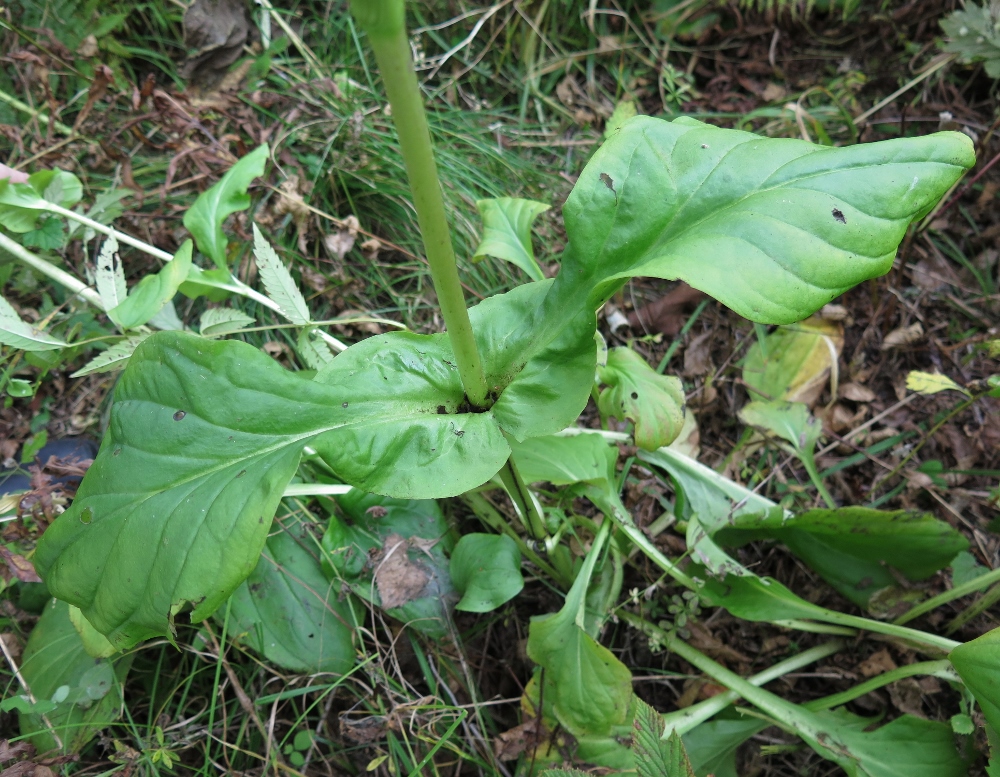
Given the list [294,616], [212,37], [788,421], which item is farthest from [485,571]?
[212,37]

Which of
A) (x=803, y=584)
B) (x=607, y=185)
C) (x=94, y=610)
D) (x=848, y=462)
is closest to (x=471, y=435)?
(x=607, y=185)

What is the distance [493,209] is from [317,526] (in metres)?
0.95

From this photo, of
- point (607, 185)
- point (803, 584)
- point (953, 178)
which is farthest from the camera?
point (803, 584)

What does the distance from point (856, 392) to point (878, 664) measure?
82 centimetres

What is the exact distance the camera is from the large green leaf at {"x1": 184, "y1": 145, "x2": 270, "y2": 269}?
5.53 feet

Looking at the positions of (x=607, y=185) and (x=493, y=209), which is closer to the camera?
(x=607, y=185)

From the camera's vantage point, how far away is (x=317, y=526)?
1.74 metres

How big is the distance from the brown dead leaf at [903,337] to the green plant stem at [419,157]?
1.62 m

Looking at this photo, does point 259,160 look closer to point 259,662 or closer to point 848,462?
point 259,662

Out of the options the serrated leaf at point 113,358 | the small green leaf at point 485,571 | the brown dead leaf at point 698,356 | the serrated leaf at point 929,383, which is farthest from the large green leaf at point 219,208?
the serrated leaf at point 929,383

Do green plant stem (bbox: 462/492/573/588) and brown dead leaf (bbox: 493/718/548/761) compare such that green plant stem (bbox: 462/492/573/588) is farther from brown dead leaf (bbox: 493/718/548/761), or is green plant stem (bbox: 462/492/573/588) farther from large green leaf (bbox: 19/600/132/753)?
large green leaf (bbox: 19/600/132/753)

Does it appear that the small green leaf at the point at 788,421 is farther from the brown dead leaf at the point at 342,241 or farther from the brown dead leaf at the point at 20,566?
the brown dead leaf at the point at 20,566

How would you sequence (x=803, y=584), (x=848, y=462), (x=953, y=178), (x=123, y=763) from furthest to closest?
(x=848, y=462)
(x=803, y=584)
(x=123, y=763)
(x=953, y=178)

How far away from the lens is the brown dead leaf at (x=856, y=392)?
206 cm
